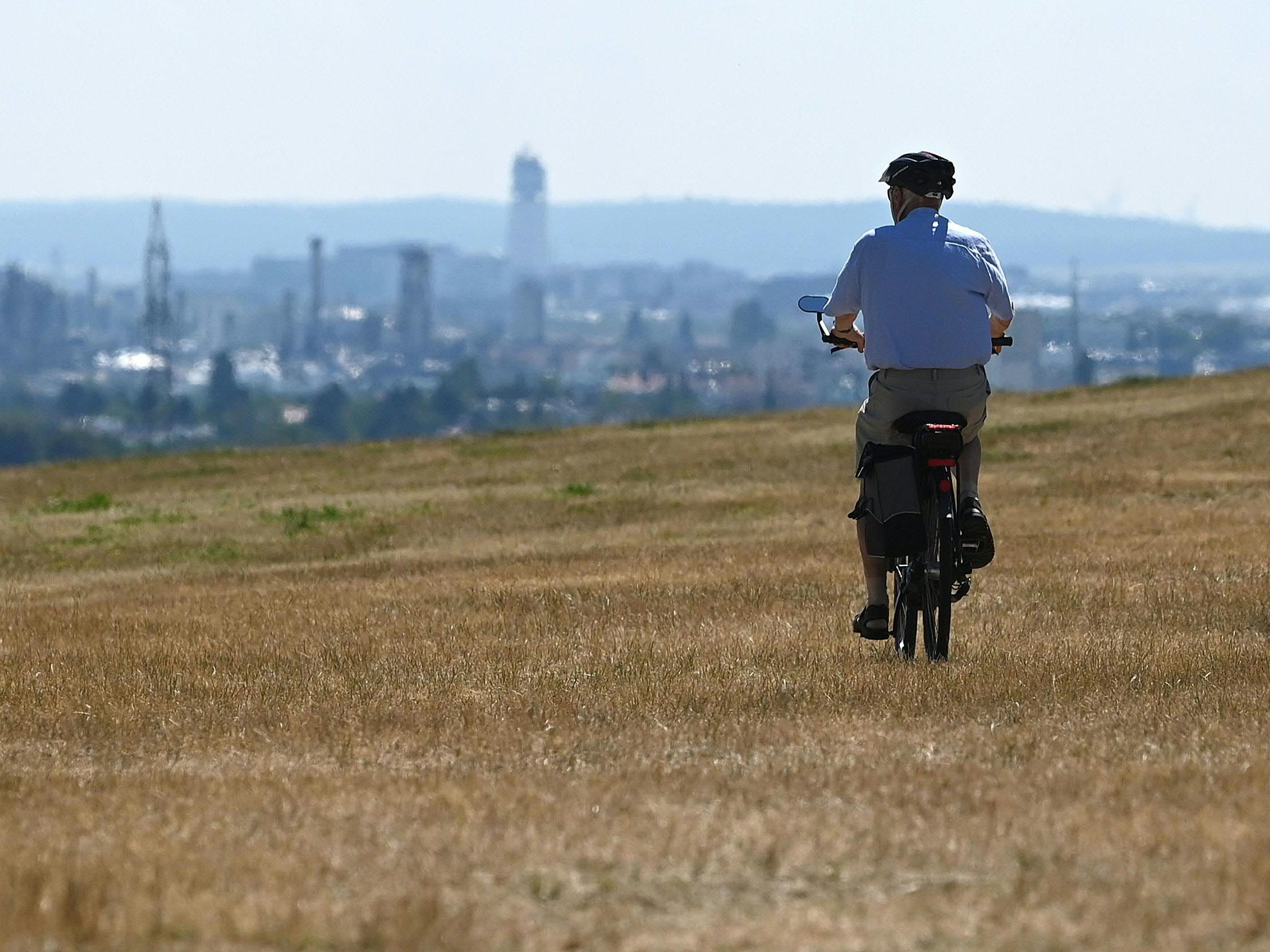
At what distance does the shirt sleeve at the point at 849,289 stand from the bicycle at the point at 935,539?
0.31 feet

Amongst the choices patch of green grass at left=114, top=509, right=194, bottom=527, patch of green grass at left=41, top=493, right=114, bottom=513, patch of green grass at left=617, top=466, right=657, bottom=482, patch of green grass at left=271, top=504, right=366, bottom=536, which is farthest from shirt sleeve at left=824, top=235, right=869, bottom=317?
patch of green grass at left=41, top=493, right=114, bottom=513

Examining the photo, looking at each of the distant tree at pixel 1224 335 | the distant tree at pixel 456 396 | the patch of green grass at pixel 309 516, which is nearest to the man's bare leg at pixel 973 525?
the patch of green grass at pixel 309 516

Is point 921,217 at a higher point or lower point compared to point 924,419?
higher

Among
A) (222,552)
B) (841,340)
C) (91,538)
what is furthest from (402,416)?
(841,340)

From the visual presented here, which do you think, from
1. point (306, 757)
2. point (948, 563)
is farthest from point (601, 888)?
point (948, 563)

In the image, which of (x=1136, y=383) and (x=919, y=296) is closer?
(x=919, y=296)

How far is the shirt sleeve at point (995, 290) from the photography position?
10344 millimetres

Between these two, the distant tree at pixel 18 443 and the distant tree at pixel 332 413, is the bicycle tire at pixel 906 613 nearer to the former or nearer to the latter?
the distant tree at pixel 18 443

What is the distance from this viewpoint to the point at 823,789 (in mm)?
6785

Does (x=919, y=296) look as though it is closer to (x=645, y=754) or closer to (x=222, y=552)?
(x=645, y=754)

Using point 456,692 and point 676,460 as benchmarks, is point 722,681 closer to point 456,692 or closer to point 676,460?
point 456,692

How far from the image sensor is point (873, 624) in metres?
10.7

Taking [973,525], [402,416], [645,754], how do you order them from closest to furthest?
[645,754] < [973,525] < [402,416]

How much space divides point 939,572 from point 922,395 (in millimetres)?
852
